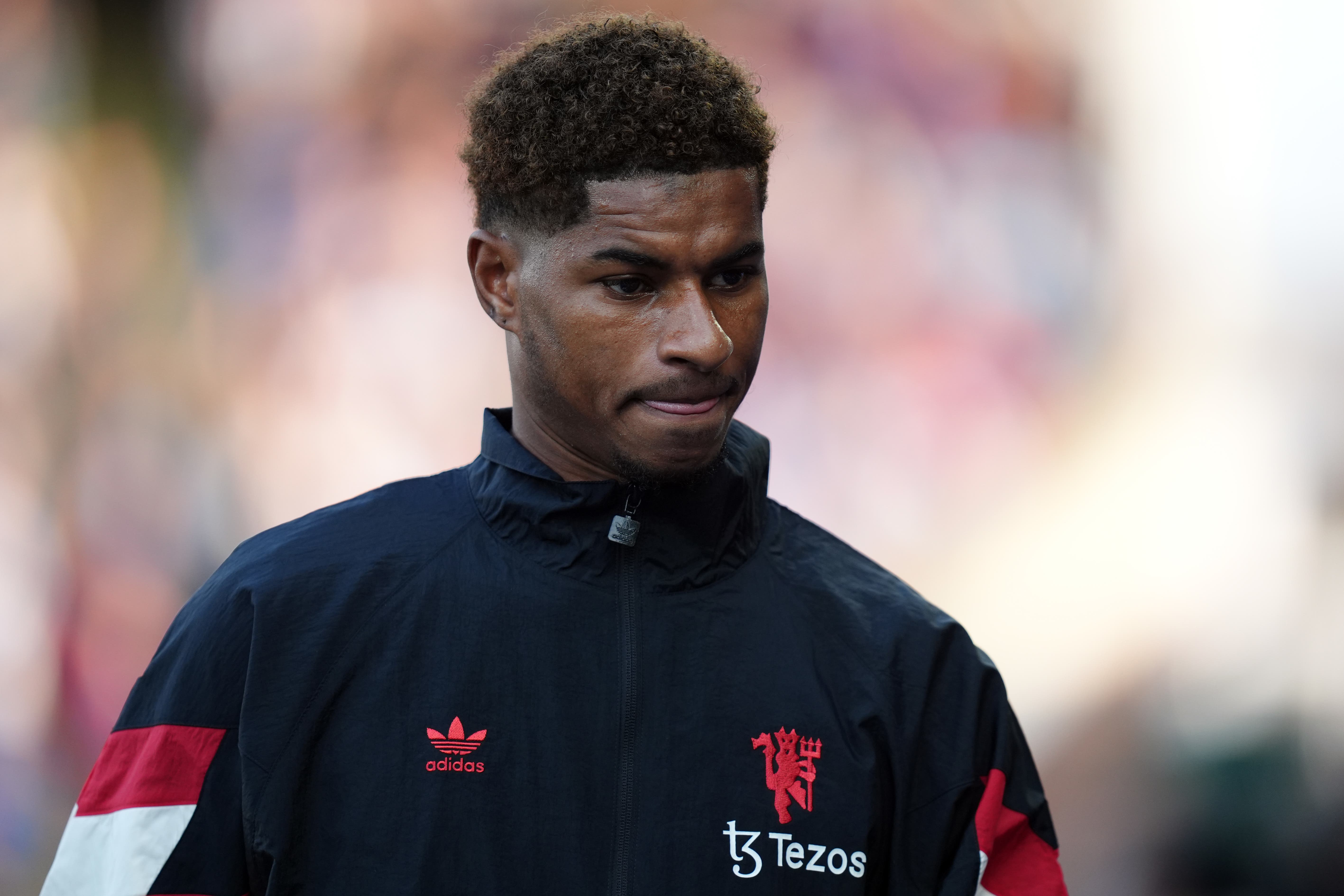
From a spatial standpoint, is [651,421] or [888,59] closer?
[651,421]

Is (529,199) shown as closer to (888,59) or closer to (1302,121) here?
(888,59)

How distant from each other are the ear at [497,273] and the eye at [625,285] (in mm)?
126

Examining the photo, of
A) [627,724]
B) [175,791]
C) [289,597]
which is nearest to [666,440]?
[627,724]

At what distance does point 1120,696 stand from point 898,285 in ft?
3.33

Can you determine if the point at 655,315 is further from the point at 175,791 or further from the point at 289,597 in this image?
the point at 175,791

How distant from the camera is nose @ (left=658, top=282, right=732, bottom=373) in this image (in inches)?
47.5

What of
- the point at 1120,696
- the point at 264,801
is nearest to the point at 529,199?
the point at 264,801

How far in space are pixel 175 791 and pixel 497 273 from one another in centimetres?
59

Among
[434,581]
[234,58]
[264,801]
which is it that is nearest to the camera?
[264,801]

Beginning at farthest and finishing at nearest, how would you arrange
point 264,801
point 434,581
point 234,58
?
point 234,58, point 434,581, point 264,801

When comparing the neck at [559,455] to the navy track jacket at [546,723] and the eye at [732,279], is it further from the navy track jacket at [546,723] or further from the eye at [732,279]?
the eye at [732,279]

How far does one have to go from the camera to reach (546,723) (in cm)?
122

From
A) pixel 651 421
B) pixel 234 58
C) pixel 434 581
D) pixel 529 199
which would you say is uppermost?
pixel 234 58

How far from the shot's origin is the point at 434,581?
4.16 ft
